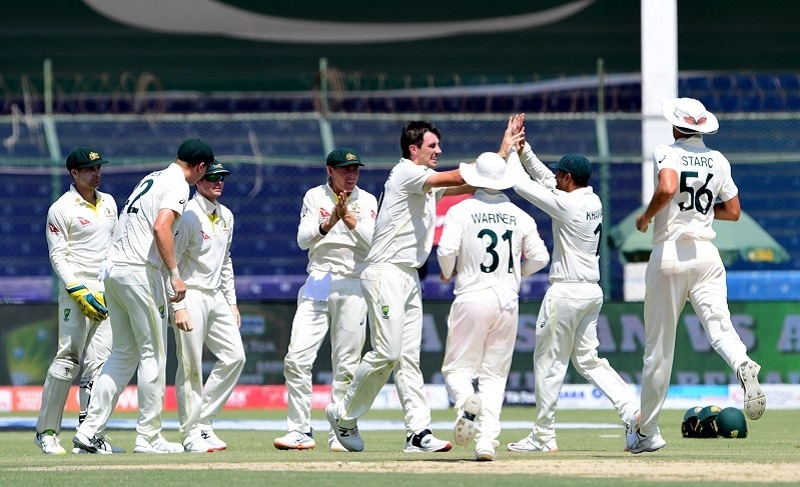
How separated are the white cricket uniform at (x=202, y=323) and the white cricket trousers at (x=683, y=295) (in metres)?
3.07

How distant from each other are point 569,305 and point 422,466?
2.04 metres

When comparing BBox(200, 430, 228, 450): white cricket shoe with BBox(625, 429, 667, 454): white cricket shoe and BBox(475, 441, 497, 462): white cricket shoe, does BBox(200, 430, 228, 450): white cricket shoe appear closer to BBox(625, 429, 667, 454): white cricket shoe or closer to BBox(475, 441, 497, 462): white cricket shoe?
BBox(475, 441, 497, 462): white cricket shoe

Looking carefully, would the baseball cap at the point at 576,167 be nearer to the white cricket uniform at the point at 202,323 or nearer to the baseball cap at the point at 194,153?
the baseball cap at the point at 194,153

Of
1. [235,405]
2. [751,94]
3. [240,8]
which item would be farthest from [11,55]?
[751,94]

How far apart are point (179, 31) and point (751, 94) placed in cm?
988

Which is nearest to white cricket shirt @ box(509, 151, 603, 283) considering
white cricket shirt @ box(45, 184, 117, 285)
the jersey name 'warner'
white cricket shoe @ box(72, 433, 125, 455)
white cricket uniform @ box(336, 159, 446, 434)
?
the jersey name 'warner'

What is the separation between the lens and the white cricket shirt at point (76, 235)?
9.96 meters

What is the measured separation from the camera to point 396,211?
8.84 metres

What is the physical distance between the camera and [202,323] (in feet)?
31.9

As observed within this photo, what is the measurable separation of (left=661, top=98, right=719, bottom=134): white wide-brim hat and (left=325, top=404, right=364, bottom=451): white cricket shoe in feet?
9.70

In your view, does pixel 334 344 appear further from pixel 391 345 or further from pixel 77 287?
pixel 77 287

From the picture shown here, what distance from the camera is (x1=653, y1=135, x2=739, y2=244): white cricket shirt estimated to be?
27.6ft

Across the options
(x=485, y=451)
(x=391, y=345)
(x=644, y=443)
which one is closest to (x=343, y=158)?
(x=391, y=345)

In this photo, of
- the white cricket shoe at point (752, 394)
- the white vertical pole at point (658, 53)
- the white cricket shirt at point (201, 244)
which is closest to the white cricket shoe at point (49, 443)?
the white cricket shirt at point (201, 244)
